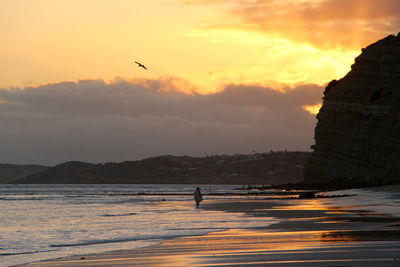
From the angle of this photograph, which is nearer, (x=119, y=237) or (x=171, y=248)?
(x=171, y=248)

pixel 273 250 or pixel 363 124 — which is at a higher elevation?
pixel 363 124

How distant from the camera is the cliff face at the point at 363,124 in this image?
102062 mm

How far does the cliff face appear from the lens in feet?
335

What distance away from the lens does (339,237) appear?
21.6 meters

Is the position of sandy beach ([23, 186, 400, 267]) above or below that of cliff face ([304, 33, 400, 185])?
below

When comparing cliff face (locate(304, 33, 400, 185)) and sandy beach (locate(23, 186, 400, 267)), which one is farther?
cliff face (locate(304, 33, 400, 185))

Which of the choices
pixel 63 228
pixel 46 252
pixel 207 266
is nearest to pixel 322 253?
pixel 207 266

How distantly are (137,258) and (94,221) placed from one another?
21488mm

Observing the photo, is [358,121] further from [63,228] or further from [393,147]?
[63,228]

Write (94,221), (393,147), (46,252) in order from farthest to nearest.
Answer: (393,147)
(94,221)
(46,252)

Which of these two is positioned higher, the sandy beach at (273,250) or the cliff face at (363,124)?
the cliff face at (363,124)

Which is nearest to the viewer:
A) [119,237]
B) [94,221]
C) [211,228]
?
[119,237]

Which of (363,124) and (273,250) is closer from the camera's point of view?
(273,250)

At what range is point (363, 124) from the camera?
360 feet
